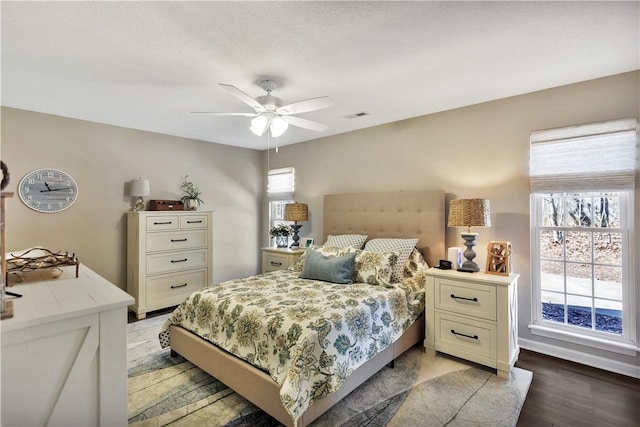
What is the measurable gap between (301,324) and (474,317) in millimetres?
1575

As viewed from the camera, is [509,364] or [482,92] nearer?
[509,364]

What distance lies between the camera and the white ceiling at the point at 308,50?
5.65ft

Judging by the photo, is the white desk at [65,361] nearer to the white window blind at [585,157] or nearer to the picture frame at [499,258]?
the picture frame at [499,258]

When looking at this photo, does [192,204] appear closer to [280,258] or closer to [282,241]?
[282,241]

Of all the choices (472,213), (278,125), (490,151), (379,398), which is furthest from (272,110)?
(379,398)

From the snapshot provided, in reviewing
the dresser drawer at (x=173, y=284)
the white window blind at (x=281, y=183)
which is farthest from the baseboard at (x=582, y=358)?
the dresser drawer at (x=173, y=284)

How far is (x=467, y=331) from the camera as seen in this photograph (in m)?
2.62

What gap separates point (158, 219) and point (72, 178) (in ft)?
3.43

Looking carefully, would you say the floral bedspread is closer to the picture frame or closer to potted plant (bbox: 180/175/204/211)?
the picture frame

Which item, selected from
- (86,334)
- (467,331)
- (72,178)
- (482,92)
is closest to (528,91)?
(482,92)

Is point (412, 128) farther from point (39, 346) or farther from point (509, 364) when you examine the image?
point (39, 346)

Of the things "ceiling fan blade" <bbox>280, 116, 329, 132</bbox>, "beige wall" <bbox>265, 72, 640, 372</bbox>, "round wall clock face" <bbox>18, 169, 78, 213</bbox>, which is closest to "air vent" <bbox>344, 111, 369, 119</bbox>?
"beige wall" <bbox>265, 72, 640, 372</bbox>

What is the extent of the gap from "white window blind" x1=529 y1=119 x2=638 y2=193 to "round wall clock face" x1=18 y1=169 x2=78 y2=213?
4.98m

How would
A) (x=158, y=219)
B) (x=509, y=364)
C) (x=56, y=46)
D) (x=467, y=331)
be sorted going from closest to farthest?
(x=56, y=46), (x=509, y=364), (x=467, y=331), (x=158, y=219)
